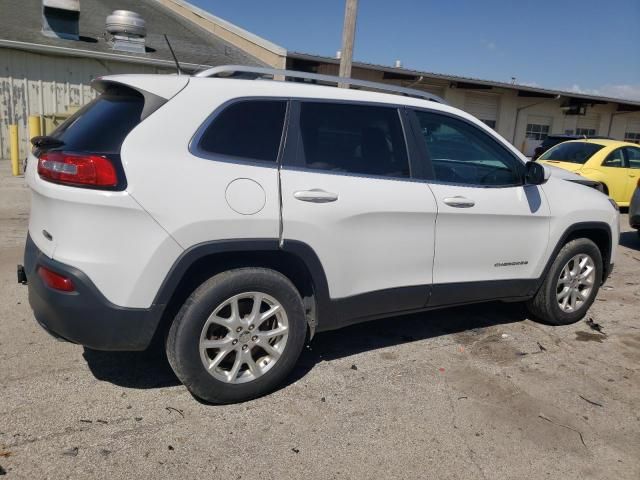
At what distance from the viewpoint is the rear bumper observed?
2715 millimetres

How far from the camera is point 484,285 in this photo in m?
4.12

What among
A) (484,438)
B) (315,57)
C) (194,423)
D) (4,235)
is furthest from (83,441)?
(315,57)

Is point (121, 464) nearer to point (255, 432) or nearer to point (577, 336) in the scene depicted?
point (255, 432)

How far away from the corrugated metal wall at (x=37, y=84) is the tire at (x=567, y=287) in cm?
1260

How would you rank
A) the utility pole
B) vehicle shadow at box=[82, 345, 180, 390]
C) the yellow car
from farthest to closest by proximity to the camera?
the yellow car, the utility pole, vehicle shadow at box=[82, 345, 180, 390]

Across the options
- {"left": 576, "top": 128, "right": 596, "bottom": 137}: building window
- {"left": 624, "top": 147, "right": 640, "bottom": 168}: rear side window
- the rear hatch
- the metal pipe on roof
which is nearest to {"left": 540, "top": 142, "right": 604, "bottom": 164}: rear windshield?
{"left": 624, "top": 147, "right": 640, "bottom": 168}: rear side window

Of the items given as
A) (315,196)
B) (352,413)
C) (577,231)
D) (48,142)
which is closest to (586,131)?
(577,231)

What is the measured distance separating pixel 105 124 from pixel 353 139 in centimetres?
150

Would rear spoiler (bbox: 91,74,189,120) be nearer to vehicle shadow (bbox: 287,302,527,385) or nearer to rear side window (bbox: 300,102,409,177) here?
rear side window (bbox: 300,102,409,177)

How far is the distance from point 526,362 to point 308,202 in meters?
2.16

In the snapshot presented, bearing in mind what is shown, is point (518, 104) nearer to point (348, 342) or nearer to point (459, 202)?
point (459, 202)

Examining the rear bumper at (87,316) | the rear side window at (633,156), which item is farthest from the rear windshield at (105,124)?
the rear side window at (633,156)

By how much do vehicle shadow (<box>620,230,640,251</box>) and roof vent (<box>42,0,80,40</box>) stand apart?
14.2 metres

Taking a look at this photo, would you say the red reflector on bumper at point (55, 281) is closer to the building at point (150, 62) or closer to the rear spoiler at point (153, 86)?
the rear spoiler at point (153, 86)
